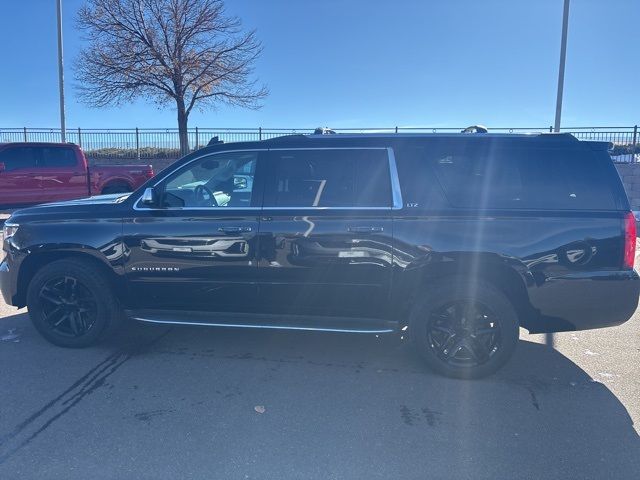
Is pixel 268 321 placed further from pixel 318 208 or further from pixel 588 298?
pixel 588 298

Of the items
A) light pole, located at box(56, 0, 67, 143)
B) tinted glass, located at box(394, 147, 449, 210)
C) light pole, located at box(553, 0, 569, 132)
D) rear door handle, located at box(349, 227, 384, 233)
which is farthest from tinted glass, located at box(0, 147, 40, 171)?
light pole, located at box(553, 0, 569, 132)

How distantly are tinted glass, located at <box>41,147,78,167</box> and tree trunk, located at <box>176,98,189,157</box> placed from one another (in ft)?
24.6

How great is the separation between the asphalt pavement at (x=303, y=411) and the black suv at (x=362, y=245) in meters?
0.39

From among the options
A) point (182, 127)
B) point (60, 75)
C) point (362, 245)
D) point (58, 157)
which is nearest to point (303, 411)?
point (362, 245)

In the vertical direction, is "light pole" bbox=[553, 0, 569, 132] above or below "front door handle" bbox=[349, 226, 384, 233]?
above

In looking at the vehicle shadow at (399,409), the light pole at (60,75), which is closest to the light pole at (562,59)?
the vehicle shadow at (399,409)

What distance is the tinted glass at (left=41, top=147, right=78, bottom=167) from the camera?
1248 cm

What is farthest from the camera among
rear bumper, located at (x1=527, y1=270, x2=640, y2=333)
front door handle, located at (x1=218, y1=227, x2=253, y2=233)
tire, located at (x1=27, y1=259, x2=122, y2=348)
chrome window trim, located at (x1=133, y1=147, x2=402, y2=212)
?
tire, located at (x1=27, y1=259, x2=122, y2=348)

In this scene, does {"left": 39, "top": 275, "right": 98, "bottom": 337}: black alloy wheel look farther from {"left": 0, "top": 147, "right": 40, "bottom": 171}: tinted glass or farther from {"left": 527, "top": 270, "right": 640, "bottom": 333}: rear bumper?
{"left": 0, "top": 147, "right": 40, "bottom": 171}: tinted glass

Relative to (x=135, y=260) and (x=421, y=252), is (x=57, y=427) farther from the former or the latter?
(x=421, y=252)

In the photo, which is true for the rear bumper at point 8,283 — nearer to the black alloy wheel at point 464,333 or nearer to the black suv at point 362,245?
the black suv at point 362,245

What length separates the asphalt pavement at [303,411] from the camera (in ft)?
9.93

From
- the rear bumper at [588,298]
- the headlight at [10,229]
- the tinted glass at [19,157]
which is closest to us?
the rear bumper at [588,298]

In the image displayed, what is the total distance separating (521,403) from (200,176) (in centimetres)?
314
